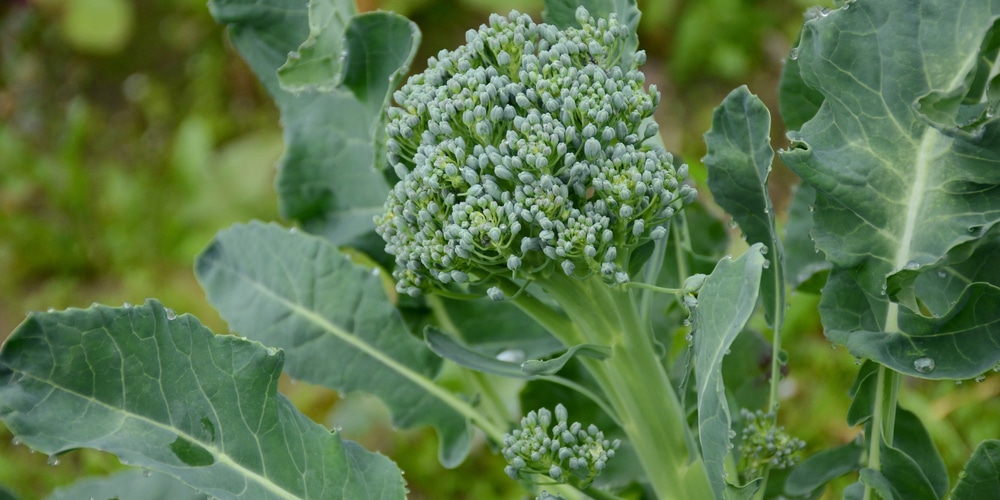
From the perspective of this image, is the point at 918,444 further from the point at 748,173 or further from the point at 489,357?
the point at 489,357

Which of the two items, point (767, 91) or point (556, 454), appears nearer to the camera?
point (556, 454)

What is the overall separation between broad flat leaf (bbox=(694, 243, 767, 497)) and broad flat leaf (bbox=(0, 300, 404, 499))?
302 millimetres

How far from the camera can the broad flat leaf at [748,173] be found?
807 millimetres

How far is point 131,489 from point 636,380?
75 cm

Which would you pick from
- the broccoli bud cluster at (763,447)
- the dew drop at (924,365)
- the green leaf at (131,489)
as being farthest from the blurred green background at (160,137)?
the dew drop at (924,365)

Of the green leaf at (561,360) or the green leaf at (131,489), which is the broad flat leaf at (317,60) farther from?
the green leaf at (131,489)

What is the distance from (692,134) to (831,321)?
2.24 m

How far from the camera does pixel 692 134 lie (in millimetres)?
2998

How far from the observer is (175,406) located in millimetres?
793

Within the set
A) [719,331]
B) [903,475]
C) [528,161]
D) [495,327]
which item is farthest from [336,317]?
[903,475]

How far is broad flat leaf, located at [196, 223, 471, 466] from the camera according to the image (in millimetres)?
1046

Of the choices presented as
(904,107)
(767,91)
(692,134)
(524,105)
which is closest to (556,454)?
(524,105)

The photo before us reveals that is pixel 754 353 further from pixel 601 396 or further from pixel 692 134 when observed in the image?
pixel 692 134

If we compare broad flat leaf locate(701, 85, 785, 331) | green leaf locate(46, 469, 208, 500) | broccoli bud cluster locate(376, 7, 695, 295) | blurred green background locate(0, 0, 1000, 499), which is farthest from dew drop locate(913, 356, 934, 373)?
blurred green background locate(0, 0, 1000, 499)
